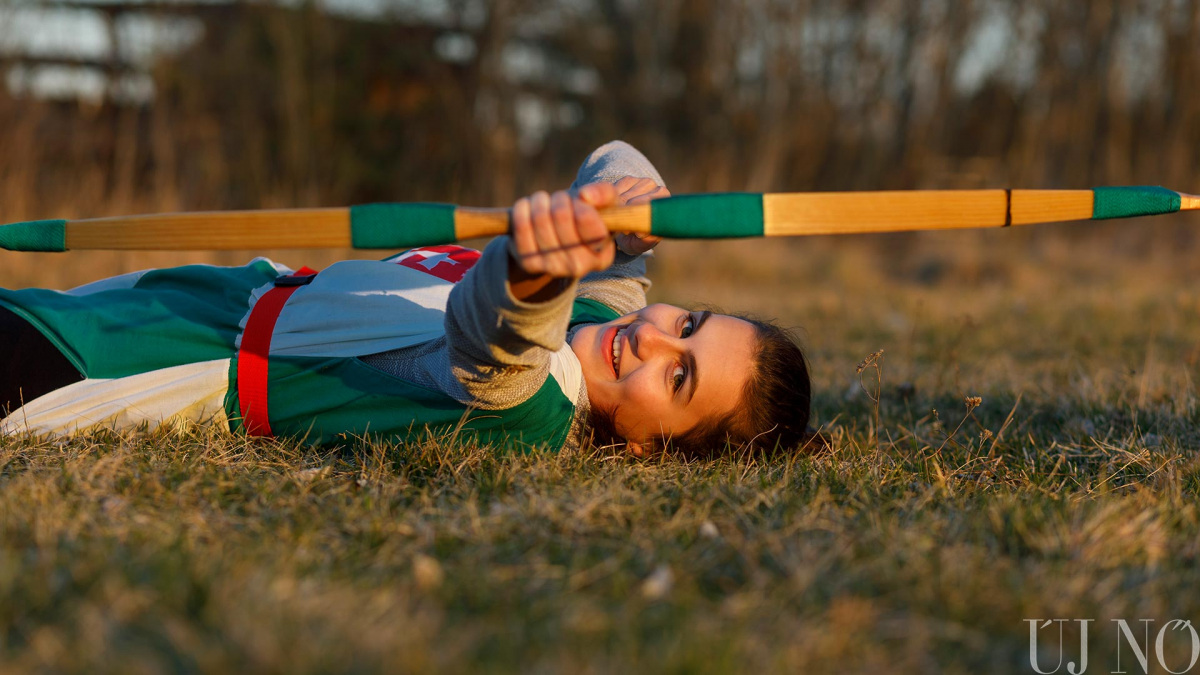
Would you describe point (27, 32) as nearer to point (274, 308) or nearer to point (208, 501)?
point (274, 308)

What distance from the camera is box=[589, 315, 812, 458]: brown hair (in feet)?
7.58

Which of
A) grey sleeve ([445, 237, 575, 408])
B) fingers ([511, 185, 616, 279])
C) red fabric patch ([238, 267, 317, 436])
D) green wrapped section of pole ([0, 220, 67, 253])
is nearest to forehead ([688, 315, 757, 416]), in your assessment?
grey sleeve ([445, 237, 575, 408])

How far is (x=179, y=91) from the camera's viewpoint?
9422 millimetres

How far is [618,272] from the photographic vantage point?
2.83 m

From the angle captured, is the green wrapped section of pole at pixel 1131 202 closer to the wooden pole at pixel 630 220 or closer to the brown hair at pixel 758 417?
the wooden pole at pixel 630 220

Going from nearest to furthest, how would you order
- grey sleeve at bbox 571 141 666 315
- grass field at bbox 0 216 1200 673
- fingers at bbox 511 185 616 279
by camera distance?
grass field at bbox 0 216 1200 673 → fingers at bbox 511 185 616 279 → grey sleeve at bbox 571 141 666 315

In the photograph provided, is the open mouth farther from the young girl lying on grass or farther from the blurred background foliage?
the blurred background foliage

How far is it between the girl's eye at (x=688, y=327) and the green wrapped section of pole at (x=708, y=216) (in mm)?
724

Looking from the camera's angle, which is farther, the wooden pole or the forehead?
the forehead

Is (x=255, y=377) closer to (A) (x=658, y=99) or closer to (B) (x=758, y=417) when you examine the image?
(B) (x=758, y=417)

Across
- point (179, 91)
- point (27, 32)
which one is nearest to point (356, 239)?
point (27, 32)

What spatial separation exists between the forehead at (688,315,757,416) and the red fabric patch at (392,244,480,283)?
63 centimetres

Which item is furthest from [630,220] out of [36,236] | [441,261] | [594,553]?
[36,236]

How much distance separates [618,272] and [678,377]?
63 centimetres
